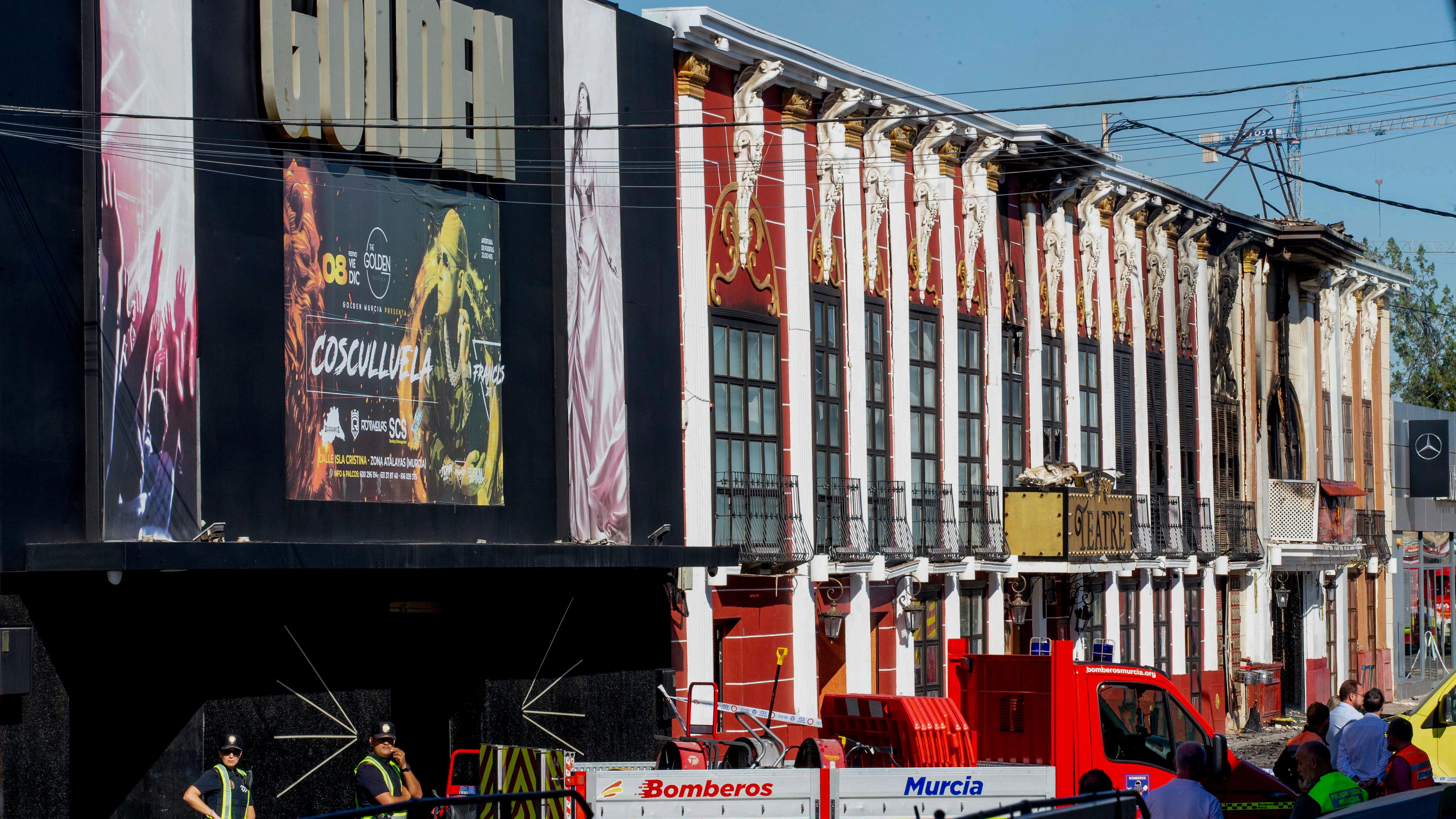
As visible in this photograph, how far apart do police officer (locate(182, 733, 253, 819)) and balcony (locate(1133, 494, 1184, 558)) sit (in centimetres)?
2094

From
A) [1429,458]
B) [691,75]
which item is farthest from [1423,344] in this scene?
[691,75]

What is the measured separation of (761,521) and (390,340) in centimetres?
707

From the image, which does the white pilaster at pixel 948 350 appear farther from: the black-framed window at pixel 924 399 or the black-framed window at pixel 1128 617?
the black-framed window at pixel 1128 617

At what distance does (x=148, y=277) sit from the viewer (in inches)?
624

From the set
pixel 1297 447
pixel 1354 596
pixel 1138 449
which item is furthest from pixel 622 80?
pixel 1354 596

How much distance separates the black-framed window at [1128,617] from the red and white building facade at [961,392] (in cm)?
7

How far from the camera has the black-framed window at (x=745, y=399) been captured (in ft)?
77.3

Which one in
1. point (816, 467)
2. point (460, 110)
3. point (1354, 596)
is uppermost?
point (460, 110)

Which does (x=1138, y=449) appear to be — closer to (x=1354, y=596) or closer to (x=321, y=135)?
(x=1354, y=596)

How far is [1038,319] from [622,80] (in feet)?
37.0

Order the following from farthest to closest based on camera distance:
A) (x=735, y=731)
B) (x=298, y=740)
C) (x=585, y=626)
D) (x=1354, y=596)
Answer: (x=1354, y=596) → (x=735, y=731) → (x=585, y=626) → (x=298, y=740)

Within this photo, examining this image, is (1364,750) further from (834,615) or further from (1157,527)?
(1157,527)

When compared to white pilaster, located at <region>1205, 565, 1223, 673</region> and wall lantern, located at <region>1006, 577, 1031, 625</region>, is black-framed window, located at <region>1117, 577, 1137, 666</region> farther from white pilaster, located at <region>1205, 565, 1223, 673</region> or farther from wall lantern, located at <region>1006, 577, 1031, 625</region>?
wall lantern, located at <region>1006, 577, 1031, 625</region>

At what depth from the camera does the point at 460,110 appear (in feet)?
63.6
